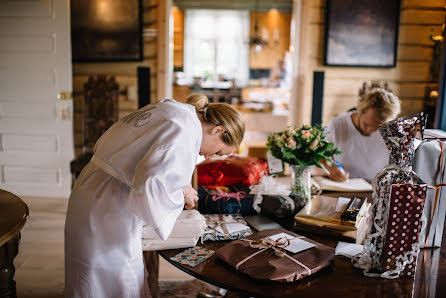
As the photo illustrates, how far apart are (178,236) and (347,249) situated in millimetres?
601

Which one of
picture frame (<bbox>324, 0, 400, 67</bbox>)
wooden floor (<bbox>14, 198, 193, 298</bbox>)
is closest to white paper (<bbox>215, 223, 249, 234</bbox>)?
wooden floor (<bbox>14, 198, 193, 298</bbox>)

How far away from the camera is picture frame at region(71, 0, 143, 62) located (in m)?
4.49

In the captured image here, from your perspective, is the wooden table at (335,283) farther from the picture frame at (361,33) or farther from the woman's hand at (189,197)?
the picture frame at (361,33)

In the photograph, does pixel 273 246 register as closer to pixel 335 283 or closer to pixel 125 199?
pixel 335 283

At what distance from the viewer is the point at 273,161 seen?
2.21 metres

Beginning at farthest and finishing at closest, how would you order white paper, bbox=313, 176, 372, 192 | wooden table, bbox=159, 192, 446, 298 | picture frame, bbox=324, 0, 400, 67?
picture frame, bbox=324, 0, 400, 67
white paper, bbox=313, 176, 372, 192
wooden table, bbox=159, 192, 446, 298

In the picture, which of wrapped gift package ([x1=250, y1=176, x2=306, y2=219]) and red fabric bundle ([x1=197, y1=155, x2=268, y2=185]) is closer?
wrapped gift package ([x1=250, y1=176, x2=306, y2=219])

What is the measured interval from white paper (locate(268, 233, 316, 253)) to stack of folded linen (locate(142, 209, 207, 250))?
266mm

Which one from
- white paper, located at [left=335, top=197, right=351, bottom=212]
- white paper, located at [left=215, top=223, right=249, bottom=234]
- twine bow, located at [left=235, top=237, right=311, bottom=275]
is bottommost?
white paper, located at [left=215, top=223, right=249, bottom=234]

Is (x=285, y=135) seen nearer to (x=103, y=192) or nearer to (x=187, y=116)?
(x=187, y=116)

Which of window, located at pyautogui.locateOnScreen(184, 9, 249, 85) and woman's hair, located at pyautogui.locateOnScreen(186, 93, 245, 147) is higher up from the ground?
window, located at pyautogui.locateOnScreen(184, 9, 249, 85)

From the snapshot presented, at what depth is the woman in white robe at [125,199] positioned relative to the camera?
3.90ft

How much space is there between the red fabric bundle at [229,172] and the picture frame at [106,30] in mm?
2866

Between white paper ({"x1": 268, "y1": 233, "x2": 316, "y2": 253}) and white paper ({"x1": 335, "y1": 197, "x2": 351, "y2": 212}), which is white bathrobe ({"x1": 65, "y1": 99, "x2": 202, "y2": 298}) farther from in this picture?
white paper ({"x1": 335, "y1": 197, "x2": 351, "y2": 212})
